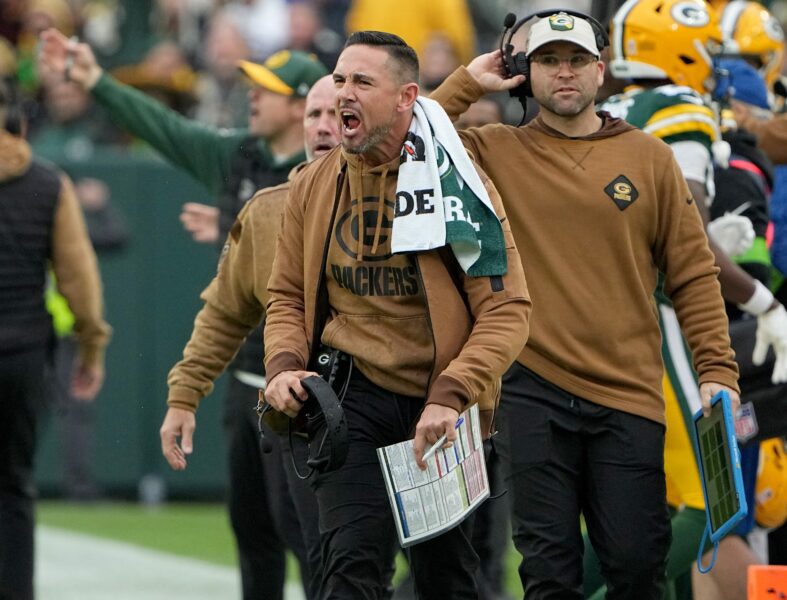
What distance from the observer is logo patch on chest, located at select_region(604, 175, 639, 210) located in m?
5.96

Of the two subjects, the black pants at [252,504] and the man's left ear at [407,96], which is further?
the black pants at [252,504]

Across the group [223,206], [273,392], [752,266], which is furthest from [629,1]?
[273,392]

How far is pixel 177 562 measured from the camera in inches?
426

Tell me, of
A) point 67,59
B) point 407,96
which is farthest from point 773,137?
point 67,59

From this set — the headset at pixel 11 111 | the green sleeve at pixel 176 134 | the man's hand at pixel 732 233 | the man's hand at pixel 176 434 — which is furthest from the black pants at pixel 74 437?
the man's hand at pixel 732 233

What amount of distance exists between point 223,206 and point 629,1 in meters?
1.93

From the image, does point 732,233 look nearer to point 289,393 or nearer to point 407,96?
point 407,96

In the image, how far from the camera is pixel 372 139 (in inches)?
214

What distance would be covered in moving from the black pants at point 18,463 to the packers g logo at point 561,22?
10.1 feet

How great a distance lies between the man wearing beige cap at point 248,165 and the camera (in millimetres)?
7285

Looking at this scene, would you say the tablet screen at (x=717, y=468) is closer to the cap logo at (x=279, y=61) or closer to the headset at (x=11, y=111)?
the cap logo at (x=279, y=61)

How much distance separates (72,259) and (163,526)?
4.63 metres

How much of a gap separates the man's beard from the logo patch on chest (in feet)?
2.93

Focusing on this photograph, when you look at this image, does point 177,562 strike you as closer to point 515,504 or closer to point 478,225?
point 515,504
